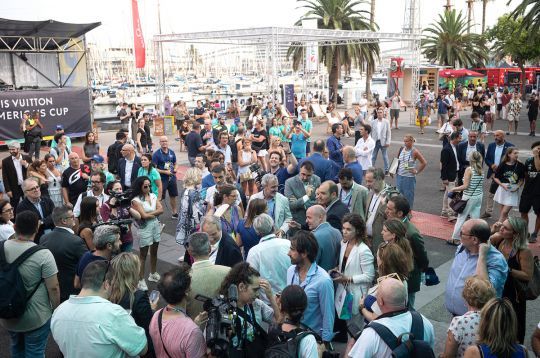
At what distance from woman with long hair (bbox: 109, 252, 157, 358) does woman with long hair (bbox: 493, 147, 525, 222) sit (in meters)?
6.80

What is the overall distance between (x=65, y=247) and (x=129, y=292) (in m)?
1.57

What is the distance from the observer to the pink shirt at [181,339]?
3.18 m

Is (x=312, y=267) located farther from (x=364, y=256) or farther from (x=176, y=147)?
(x=176, y=147)

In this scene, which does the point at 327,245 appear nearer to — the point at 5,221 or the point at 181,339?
the point at 181,339

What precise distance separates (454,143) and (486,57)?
4196cm

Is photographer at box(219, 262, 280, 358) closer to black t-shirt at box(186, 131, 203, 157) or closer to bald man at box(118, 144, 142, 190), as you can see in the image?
bald man at box(118, 144, 142, 190)

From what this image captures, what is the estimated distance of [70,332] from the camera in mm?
3117

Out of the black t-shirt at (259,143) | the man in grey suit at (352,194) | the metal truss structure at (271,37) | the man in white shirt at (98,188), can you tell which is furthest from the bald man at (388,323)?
the metal truss structure at (271,37)

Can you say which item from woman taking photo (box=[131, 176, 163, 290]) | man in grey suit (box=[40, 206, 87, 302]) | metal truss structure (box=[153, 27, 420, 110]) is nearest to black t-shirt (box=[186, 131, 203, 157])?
woman taking photo (box=[131, 176, 163, 290])

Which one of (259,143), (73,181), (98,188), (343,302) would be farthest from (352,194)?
(259,143)

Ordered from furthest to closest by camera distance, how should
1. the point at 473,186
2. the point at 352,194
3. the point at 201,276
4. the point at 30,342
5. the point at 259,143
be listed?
1. the point at 259,143
2. the point at 473,186
3. the point at 352,194
4. the point at 30,342
5. the point at 201,276

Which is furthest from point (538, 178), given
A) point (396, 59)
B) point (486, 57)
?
point (486, 57)

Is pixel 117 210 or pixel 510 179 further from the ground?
pixel 117 210

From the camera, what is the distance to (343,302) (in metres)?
4.52
